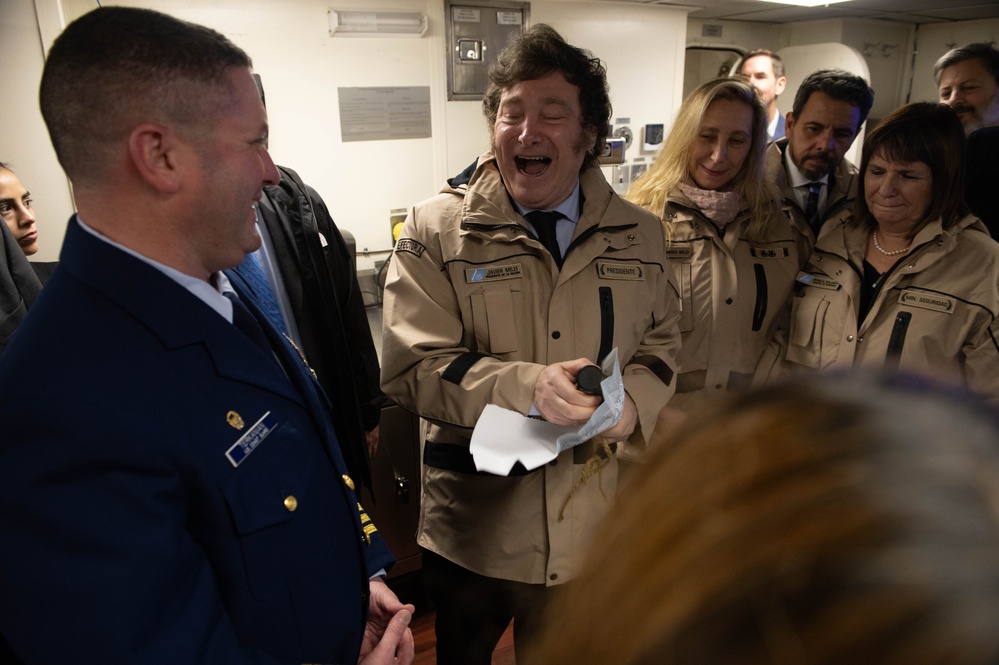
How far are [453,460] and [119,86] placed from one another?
1.13m

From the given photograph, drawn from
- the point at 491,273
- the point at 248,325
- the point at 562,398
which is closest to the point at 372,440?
the point at 491,273

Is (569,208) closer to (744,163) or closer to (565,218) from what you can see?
(565,218)

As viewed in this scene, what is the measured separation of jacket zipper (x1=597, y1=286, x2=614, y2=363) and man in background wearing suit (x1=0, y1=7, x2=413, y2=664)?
82 cm

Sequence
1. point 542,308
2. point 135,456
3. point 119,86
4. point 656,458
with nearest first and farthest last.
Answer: point 656,458
point 135,456
point 119,86
point 542,308

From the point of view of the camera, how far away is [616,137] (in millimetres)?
3666

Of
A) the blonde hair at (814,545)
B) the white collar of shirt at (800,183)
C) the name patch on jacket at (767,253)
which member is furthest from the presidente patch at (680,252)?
the blonde hair at (814,545)

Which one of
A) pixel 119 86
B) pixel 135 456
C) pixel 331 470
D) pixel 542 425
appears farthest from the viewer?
pixel 542 425

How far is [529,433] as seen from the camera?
1488 mm

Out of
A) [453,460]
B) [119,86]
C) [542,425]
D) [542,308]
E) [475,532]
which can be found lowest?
[475,532]

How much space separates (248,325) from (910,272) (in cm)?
187

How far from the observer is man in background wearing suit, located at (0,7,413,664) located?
28.9 inches

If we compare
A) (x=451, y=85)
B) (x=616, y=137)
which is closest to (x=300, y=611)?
(x=451, y=85)

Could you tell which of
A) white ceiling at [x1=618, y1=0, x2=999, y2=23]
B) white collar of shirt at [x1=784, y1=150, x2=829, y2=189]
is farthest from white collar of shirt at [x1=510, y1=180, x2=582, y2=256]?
Answer: white ceiling at [x1=618, y1=0, x2=999, y2=23]

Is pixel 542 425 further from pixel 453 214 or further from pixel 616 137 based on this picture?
pixel 616 137
